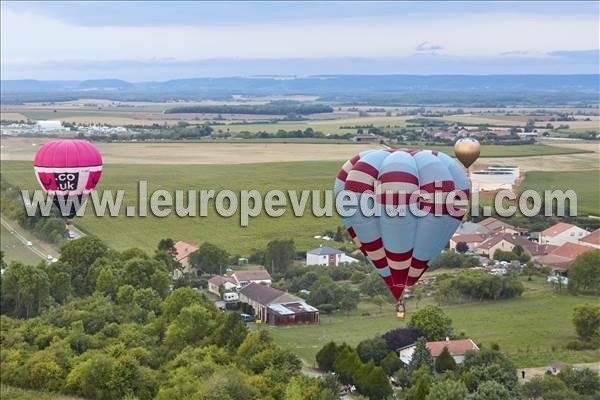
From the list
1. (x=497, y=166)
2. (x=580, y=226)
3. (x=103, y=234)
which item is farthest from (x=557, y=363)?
(x=497, y=166)

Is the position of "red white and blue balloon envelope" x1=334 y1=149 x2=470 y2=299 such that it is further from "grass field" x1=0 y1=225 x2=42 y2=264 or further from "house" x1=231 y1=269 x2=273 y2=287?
"grass field" x1=0 y1=225 x2=42 y2=264

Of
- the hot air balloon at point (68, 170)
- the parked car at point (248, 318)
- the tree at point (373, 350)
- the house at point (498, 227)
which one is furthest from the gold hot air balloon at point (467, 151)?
the house at point (498, 227)

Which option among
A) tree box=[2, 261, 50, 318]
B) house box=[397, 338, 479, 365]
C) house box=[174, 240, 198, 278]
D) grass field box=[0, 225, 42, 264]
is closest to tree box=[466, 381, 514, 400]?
house box=[397, 338, 479, 365]

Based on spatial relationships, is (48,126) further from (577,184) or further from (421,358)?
(421,358)

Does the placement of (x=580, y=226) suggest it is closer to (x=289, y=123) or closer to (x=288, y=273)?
(x=288, y=273)

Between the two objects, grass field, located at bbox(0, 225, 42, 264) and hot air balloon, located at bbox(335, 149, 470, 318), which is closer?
hot air balloon, located at bbox(335, 149, 470, 318)

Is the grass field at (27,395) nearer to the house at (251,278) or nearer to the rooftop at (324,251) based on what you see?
the house at (251,278)

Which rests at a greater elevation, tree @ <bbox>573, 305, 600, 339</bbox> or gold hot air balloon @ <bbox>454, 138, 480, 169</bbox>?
gold hot air balloon @ <bbox>454, 138, 480, 169</bbox>
